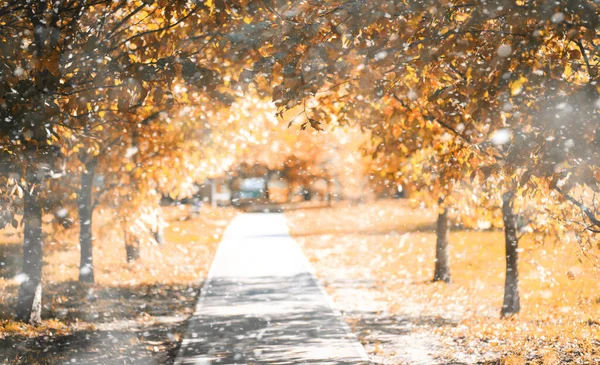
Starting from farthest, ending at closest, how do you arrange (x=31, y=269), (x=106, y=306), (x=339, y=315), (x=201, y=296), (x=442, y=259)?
(x=442, y=259) < (x=201, y=296) < (x=106, y=306) < (x=339, y=315) < (x=31, y=269)

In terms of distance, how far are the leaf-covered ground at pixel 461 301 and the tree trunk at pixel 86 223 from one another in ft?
16.8

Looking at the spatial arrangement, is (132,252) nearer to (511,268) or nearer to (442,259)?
(442,259)

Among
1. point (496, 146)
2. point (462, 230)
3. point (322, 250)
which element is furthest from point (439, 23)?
point (462, 230)

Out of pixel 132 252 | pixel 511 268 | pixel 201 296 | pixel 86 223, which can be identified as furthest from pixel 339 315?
pixel 132 252

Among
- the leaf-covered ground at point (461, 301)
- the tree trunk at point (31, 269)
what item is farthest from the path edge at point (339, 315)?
the tree trunk at point (31, 269)

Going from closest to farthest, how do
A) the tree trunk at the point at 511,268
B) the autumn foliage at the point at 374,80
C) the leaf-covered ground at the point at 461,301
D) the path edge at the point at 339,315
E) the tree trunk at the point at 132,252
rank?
the autumn foliage at the point at 374,80 → the path edge at the point at 339,315 → the leaf-covered ground at the point at 461,301 → the tree trunk at the point at 511,268 → the tree trunk at the point at 132,252

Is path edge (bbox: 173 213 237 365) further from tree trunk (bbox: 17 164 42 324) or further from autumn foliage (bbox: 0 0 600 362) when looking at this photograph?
autumn foliage (bbox: 0 0 600 362)

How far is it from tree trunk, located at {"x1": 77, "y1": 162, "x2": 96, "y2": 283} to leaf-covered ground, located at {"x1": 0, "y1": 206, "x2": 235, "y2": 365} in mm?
321

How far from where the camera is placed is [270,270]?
17.3 metres

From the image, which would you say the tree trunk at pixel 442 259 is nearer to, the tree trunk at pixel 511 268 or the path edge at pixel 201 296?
the tree trunk at pixel 511 268

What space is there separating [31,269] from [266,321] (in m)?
3.67

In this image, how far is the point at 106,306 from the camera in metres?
12.3

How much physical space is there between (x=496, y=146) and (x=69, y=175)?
896 centimetres

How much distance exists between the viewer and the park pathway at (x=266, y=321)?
334 inches
